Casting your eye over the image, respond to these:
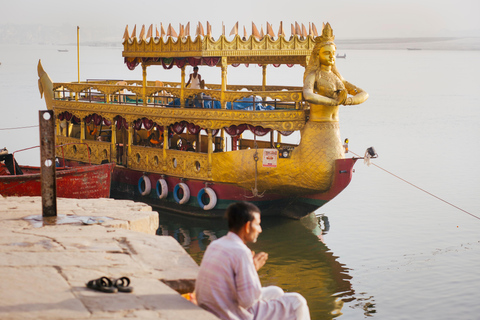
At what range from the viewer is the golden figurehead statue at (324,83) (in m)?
15.9

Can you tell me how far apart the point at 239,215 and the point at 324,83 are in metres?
10.0

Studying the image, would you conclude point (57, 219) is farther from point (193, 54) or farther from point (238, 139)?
point (238, 139)

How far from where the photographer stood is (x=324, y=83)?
1603 centimetres

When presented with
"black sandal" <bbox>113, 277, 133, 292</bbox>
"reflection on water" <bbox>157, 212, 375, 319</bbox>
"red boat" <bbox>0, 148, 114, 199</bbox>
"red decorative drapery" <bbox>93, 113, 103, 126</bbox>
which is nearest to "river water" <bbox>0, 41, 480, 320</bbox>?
"reflection on water" <bbox>157, 212, 375, 319</bbox>

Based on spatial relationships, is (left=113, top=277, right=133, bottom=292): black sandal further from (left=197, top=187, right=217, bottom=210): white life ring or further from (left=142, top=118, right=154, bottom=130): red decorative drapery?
(left=142, top=118, right=154, bottom=130): red decorative drapery

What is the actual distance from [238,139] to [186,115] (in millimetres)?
2816

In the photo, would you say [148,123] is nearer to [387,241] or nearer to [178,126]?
[178,126]

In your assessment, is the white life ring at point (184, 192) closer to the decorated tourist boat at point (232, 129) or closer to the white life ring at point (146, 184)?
the decorated tourist boat at point (232, 129)

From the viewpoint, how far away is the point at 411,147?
3391cm

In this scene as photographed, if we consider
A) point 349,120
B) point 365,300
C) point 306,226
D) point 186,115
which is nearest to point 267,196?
point 306,226

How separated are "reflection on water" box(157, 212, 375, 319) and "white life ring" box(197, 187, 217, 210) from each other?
489mm

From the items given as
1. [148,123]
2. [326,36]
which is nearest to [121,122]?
[148,123]

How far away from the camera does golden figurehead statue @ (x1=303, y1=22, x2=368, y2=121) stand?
15898 millimetres

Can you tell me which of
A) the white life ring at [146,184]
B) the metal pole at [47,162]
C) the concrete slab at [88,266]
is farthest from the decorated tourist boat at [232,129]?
the metal pole at [47,162]
